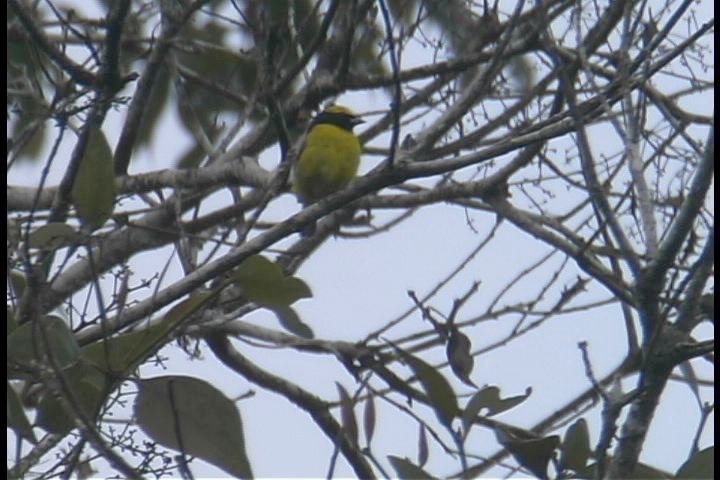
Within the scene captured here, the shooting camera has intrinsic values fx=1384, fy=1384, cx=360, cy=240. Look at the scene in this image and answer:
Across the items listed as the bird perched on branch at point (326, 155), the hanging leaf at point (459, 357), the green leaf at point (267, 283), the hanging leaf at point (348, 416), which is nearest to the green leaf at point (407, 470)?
the hanging leaf at point (348, 416)

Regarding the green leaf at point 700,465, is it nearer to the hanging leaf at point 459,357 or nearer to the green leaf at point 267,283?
Result: the hanging leaf at point 459,357

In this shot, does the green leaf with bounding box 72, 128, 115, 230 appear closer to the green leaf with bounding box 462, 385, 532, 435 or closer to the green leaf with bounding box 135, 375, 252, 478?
the green leaf with bounding box 135, 375, 252, 478

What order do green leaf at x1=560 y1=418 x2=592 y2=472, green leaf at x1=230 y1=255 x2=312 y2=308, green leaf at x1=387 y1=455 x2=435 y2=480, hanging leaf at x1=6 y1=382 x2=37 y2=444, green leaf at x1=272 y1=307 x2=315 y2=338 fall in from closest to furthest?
green leaf at x1=387 y1=455 x2=435 y2=480
green leaf at x1=560 y1=418 x2=592 y2=472
hanging leaf at x1=6 y1=382 x2=37 y2=444
green leaf at x1=230 y1=255 x2=312 y2=308
green leaf at x1=272 y1=307 x2=315 y2=338

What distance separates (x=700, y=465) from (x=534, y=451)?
201 mm

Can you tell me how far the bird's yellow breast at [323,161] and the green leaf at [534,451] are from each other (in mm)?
2757

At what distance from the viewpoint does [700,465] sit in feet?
5.51

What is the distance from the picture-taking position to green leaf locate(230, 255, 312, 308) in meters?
2.05

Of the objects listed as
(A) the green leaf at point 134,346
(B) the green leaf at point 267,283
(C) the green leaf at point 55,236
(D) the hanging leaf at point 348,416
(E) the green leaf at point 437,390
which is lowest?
(D) the hanging leaf at point 348,416

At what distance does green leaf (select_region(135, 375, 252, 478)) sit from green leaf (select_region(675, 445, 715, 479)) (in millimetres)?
613

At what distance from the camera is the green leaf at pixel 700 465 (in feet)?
5.47

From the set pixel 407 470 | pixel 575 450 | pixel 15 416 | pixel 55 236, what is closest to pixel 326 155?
pixel 55 236

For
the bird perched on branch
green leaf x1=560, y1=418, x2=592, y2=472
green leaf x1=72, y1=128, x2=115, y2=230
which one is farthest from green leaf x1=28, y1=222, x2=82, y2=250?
the bird perched on branch

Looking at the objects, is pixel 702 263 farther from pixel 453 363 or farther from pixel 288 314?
pixel 288 314

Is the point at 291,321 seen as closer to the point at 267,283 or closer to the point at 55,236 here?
the point at 267,283
